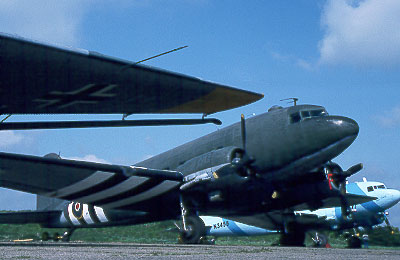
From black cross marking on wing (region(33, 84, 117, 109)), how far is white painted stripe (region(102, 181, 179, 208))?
10738mm

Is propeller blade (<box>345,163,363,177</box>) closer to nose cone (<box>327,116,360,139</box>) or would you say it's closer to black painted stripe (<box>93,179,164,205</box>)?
nose cone (<box>327,116,360,139</box>)

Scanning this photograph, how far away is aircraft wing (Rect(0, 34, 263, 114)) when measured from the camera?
4734 millimetres

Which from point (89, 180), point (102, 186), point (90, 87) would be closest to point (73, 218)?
point (102, 186)

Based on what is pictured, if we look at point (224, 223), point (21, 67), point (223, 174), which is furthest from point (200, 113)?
point (224, 223)

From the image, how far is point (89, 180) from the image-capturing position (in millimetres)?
16016

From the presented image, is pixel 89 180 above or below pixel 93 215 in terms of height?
above

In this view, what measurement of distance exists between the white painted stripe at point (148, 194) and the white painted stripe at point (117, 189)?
808mm

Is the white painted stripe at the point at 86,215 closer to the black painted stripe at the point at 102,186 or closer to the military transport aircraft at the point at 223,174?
the military transport aircraft at the point at 223,174

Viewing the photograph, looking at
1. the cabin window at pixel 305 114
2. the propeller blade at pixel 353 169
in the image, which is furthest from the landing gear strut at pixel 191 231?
the propeller blade at pixel 353 169

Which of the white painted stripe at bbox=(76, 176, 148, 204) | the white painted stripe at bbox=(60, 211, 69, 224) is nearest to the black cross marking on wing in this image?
the white painted stripe at bbox=(76, 176, 148, 204)

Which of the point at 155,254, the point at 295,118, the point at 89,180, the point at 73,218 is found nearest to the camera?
the point at 155,254

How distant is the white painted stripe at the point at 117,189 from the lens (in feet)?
54.4

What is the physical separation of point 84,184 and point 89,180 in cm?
47

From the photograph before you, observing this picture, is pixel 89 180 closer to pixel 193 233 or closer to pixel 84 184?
pixel 84 184
